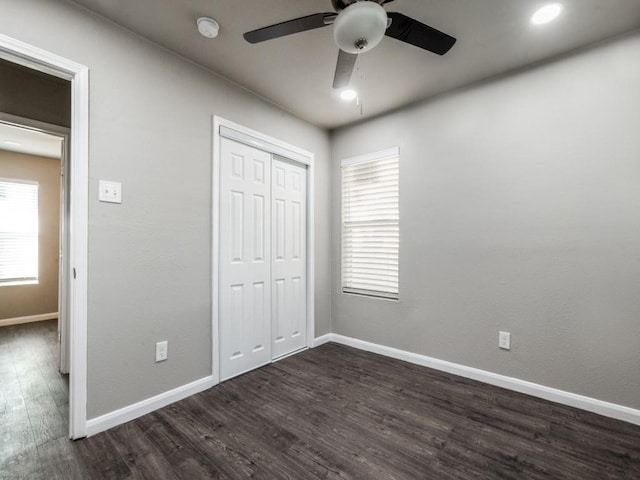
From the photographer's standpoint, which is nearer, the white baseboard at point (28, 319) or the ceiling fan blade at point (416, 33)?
the ceiling fan blade at point (416, 33)

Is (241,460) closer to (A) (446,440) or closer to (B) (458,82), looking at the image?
(A) (446,440)

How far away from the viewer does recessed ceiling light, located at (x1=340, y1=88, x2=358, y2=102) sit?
2688 millimetres

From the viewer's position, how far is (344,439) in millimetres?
1772

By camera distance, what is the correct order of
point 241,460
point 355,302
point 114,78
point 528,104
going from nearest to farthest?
point 241,460 < point 114,78 < point 528,104 < point 355,302

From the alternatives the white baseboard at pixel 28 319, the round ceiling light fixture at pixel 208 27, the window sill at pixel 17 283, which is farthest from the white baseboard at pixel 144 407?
the window sill at pixel 17 283

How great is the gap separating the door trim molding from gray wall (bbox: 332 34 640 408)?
2570mm

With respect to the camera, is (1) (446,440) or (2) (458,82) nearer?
(1) (446,440)

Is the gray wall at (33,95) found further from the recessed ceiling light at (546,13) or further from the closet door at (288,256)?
the recessed ceiling light at (546,13)

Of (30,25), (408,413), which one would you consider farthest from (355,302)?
(30,25)

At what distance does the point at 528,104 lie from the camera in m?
2.35

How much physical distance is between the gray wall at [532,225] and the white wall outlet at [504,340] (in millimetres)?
41

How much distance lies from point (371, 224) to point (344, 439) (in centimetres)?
211

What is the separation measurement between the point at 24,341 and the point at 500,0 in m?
5.66

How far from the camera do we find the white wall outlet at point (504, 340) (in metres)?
2.41
